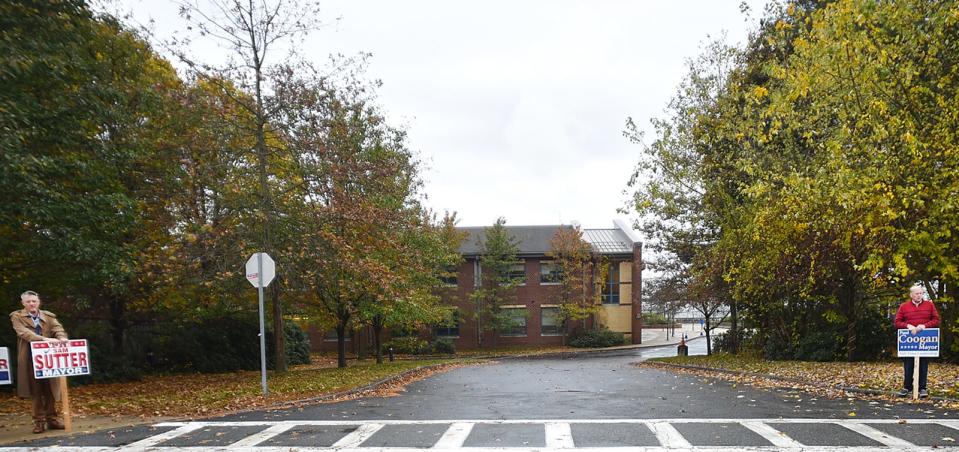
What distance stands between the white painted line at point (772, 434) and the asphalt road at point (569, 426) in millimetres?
11

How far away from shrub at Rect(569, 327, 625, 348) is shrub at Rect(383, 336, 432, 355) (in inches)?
399

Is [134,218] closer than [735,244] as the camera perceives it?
Yes

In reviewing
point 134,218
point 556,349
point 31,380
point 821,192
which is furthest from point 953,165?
point 556,349

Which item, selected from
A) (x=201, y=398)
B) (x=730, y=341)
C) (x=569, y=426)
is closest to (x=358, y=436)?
(x=569, y=426)

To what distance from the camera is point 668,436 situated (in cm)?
646

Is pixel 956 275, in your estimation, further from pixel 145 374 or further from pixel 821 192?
pixel 145 374

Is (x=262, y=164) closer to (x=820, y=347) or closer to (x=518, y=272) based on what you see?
(x=820, y=347)

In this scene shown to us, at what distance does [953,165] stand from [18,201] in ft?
54.7

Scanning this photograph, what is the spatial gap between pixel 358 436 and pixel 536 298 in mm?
35227

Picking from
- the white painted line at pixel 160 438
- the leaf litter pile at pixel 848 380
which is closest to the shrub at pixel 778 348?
the leaf litter pile at pixel 848 380

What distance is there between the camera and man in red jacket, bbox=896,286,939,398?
8703mm

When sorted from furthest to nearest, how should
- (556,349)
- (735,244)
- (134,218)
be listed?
1. (556,349)
2. (735,244)
3. (134,218)

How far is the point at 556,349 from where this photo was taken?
39.8 meters

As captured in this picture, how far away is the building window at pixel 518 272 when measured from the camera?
133 feet
